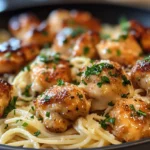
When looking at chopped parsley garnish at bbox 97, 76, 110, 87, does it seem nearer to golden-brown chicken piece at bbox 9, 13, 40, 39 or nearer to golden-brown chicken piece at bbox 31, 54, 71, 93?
golden-brown chicken piece at bbox 31, 54, 71, 93

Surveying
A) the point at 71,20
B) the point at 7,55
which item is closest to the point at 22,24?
the point at 71,20

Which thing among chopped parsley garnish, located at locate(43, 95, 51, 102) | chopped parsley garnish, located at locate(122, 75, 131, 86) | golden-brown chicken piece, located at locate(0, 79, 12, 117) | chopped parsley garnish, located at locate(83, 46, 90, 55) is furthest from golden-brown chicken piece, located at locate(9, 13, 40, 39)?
Result: chopped parsley garnish, located at locate(122, 75, 131, 86)

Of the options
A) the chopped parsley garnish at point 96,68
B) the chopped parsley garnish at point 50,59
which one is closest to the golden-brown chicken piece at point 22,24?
the chopped parsley garnish at point 50,59

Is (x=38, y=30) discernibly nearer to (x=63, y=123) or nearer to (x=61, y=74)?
(x=61, y=74)

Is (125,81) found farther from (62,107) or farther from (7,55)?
(7,55)

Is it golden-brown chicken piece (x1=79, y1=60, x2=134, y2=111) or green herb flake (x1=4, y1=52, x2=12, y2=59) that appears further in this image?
green herb flake (x1=4, y1=52, x2=12, y2=59)

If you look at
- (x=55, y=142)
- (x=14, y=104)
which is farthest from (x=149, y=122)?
(x=14, y=104)
